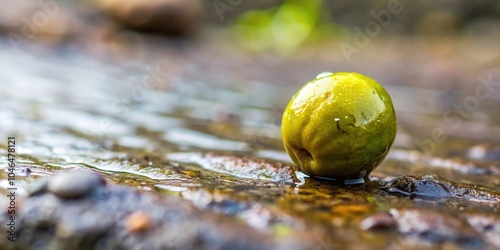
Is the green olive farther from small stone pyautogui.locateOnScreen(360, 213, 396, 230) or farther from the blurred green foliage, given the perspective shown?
the blurred green foliage

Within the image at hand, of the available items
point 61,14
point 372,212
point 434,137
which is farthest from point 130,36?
point 372,212

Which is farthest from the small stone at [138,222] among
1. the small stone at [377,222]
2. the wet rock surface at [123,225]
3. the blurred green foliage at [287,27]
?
the blurred green foliage at [287,27]

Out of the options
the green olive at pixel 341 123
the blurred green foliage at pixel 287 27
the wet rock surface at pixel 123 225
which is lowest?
the wet rock surface at pixel 123 225

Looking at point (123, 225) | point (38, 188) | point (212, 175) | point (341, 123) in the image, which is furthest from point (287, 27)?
point (123, 225)

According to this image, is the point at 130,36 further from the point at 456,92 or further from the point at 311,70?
the point at 456,92

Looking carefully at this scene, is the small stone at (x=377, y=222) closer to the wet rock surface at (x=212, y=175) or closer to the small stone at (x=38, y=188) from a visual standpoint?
the wet rock surface at (x=212, y=175)

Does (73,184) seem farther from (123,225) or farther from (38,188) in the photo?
(123,225)
